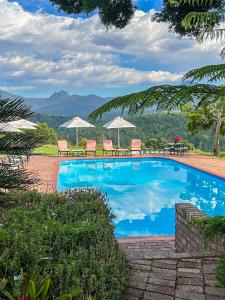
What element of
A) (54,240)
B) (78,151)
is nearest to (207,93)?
(54,240)

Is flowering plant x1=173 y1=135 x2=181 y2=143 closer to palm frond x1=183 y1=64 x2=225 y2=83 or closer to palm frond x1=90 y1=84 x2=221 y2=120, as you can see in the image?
palm frond x1=183 y1=64 x2=225 y2=83

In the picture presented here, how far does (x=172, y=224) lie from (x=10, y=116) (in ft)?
27.2

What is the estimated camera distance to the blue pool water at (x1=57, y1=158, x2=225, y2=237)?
33.3 ft

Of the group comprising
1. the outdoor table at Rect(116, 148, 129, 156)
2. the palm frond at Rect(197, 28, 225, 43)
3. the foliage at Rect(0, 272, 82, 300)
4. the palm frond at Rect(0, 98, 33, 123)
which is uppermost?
the palm frond at Rect(197, 28, 225, 43)

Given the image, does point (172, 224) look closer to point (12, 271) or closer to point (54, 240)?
point (54, 240)

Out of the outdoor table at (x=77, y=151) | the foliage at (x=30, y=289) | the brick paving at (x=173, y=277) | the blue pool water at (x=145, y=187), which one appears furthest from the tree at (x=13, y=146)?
the outdoor table at (x=77, y=151)

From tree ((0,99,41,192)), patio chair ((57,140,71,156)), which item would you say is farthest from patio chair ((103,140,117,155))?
tree ((0,99,41,192))

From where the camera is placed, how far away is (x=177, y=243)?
6203mm

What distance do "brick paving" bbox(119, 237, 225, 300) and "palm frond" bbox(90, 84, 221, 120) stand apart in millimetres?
1785

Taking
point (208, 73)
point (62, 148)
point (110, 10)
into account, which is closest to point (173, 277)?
point (208, 73)

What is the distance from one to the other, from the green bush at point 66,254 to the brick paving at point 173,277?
21cm

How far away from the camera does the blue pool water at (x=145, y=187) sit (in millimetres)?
10141

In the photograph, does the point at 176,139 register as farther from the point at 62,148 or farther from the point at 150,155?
the point at 62,148

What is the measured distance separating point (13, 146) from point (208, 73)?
2.01 meters
